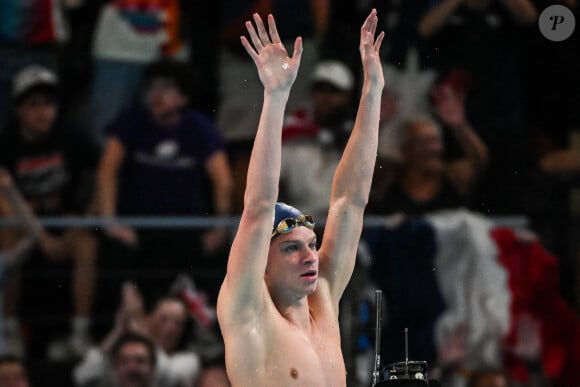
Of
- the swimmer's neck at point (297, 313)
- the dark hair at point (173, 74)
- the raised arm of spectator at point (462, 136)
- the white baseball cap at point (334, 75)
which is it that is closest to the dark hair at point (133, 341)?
the dark hair at point (173, 74)

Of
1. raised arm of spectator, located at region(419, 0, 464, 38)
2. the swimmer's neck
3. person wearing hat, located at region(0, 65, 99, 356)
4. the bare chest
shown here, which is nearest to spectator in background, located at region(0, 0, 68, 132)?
person wearing hat, located at region(0, 65, 99, 356)

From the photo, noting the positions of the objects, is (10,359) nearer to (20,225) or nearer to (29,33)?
(20,225)

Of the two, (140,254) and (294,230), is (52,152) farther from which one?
(294,230)

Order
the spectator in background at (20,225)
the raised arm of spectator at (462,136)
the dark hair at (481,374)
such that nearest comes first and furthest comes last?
the spectator in background at (20,225) → the dark hair at (481,374) → the raised arm of spectator at (462,136)

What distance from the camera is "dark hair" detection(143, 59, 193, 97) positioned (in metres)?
9.12

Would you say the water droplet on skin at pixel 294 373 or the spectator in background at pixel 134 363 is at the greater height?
the spectator in background at pixel 134 363

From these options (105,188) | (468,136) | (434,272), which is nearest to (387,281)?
(434,272)

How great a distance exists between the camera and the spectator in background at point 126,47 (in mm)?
9234

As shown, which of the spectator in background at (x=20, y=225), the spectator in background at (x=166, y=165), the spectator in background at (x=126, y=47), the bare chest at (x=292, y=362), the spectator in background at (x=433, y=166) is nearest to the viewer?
the bare chest at (x=292, y=362)

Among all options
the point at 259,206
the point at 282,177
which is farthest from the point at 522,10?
the point at 259,206

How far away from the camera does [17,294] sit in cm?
870

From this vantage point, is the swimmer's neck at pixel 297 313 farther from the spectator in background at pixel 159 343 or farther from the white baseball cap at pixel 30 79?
the white baseball cap at pixel 30 79

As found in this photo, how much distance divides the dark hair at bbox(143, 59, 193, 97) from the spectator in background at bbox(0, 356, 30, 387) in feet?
6.77

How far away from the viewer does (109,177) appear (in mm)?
8977
